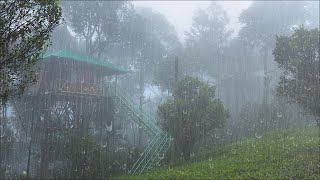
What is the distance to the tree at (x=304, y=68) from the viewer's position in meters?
13.9

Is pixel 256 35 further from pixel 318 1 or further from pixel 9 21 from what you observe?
pixel 9 21

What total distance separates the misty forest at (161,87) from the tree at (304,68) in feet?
0.13

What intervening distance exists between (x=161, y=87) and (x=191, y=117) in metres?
18.8

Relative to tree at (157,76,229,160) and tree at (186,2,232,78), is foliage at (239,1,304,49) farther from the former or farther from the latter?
tree at (157,76,229,160)

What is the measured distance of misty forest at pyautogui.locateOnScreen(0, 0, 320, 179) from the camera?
39.8 ft

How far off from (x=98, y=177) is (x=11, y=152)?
8090 mm

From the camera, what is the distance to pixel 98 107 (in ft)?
→ 82.2

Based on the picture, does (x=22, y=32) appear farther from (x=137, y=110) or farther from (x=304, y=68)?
(x=137, y=110)

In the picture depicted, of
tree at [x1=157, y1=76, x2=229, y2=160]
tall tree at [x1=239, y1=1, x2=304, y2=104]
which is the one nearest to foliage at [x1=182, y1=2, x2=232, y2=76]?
tall tree at [x1=239, y1=1, x2=304, y2=104]

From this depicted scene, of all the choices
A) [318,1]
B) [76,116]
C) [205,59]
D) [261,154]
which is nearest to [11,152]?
[76,116]

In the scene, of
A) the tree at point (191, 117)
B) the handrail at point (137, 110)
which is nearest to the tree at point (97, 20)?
the handrail at point (137, 110)

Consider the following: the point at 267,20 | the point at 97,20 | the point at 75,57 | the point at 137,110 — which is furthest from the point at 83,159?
the point at 267,20

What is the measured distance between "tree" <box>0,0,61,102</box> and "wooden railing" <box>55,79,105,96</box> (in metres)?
13.6

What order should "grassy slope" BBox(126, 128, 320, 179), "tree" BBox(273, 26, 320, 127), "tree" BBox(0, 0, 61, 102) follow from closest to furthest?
"tree" BBox(0, 0, 61, 102) < "grassy slope" BBox(126, 128, 320, 179) < "tree" BBox(273, 26, 320, 127)
